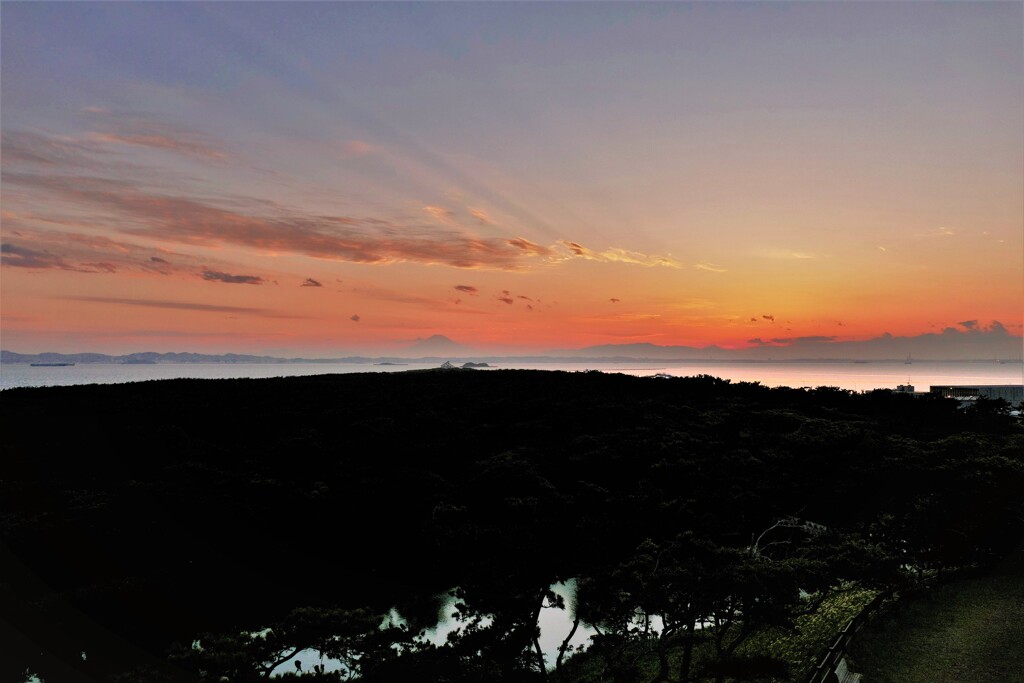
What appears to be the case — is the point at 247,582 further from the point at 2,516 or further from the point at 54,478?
the point at 54,478

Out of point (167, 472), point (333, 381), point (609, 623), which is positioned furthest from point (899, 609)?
point (333, 381)

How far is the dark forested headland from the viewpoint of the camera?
1490 centimetres

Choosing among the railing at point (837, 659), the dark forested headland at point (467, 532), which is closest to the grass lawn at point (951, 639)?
the railing at point (837, 659)

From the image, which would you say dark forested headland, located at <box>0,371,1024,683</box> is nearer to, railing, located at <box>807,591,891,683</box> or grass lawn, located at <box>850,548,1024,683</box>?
railing, located at <box>807,591,891,683</box>

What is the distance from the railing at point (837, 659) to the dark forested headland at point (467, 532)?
1.17m

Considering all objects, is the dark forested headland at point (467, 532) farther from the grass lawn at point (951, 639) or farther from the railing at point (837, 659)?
the grass lawn at point (951, 639)

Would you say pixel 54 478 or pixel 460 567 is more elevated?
pixel 54 478

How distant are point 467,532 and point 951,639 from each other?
16.0m

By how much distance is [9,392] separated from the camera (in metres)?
46.8

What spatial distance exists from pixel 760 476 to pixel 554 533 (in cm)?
1379

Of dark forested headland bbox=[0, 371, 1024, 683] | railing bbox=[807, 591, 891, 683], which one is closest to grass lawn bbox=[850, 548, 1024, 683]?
railing bbox=[807, 591, 891, 683]

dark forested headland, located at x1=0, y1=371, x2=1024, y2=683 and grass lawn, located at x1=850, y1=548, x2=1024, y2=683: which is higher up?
dark forested headland, located at x1=0, y1=371, x2=1024, y2=683

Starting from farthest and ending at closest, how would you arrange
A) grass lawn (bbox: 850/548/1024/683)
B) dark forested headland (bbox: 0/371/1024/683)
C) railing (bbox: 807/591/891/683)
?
grass lawn (bbox: 850/548/1024/683)
railing (bbox: 807/591/891/683)
dark forested headland (bbox: 0/371/1024/683)

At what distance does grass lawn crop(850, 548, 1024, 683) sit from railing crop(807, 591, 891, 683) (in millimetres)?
309
